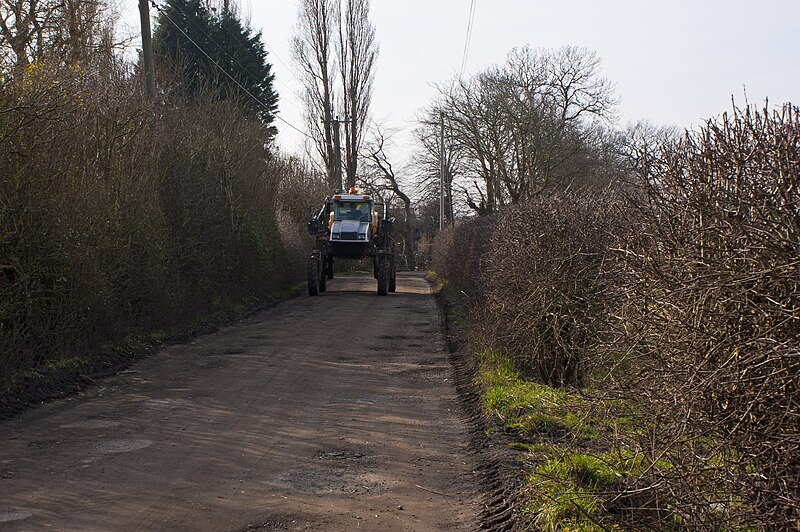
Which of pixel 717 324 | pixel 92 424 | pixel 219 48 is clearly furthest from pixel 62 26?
pixel 717 324

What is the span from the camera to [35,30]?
18.4m

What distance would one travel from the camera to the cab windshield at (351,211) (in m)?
24.9

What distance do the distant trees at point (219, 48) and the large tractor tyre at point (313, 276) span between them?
995 cm

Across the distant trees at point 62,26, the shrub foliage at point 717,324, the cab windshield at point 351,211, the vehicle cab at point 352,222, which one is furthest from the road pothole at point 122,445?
the cab windshield at point 351,211

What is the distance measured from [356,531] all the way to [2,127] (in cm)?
686

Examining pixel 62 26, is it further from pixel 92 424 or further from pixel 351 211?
pixel 92 424

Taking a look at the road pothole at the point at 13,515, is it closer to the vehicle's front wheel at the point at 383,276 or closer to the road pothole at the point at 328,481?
the road pothole at the point at 328,481

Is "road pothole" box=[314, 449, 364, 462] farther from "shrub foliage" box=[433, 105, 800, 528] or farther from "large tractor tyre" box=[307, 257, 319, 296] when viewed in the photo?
"large tractor tyre" box=[307, 257, 319, 296]

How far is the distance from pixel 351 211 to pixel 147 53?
401 inches

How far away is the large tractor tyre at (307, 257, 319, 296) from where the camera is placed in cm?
2416

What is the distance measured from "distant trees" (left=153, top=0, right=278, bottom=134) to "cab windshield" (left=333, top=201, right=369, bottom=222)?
8639 mm

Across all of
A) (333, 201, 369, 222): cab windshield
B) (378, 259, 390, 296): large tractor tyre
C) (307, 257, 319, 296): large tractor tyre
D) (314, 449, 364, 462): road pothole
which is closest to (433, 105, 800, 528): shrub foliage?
(314, 449, 364, 462): road pothole

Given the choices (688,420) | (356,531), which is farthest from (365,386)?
(688,420)

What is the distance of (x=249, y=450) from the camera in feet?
23.0
